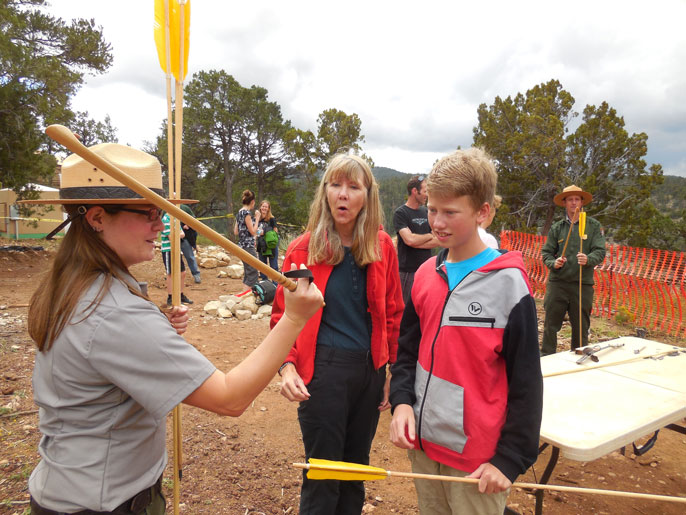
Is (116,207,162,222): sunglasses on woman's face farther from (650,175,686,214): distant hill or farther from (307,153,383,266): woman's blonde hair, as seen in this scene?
(650,175,686,214): distant hill

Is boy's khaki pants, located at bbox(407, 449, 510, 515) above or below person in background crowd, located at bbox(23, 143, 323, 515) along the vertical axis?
below

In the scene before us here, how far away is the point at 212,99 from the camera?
29.6 metres

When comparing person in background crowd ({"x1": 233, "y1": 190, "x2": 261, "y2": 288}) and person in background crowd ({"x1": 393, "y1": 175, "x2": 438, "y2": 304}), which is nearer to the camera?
person in background crowd ({"x1": 393, "y1": 175, "x2": 438, "y2": 304})

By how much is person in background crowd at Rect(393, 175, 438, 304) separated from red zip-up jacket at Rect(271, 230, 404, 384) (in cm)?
249

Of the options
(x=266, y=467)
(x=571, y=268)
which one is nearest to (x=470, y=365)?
(x=266, y=467)

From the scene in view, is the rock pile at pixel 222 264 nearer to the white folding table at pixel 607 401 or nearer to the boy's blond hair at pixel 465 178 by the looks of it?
the white folding table at pixel 607 401

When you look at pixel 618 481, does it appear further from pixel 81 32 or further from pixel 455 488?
pixel 81 32

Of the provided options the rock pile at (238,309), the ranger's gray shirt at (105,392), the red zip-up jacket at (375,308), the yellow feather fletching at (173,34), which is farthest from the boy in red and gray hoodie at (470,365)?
the rock pile at (238,309)

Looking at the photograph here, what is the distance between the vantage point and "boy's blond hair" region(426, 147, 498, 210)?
5.16ft

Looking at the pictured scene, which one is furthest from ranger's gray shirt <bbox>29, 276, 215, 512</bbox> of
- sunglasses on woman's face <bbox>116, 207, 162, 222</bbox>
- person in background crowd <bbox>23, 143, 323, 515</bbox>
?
sunglasses on woman's face <bbox>116, 207, 162, 222</bbox>

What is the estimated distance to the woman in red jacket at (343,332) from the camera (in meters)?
1.90

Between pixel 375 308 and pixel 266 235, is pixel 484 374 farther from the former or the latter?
pixel 266 235

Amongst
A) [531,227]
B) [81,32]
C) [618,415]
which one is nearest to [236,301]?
[618,415]

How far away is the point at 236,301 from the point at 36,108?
7.72m
